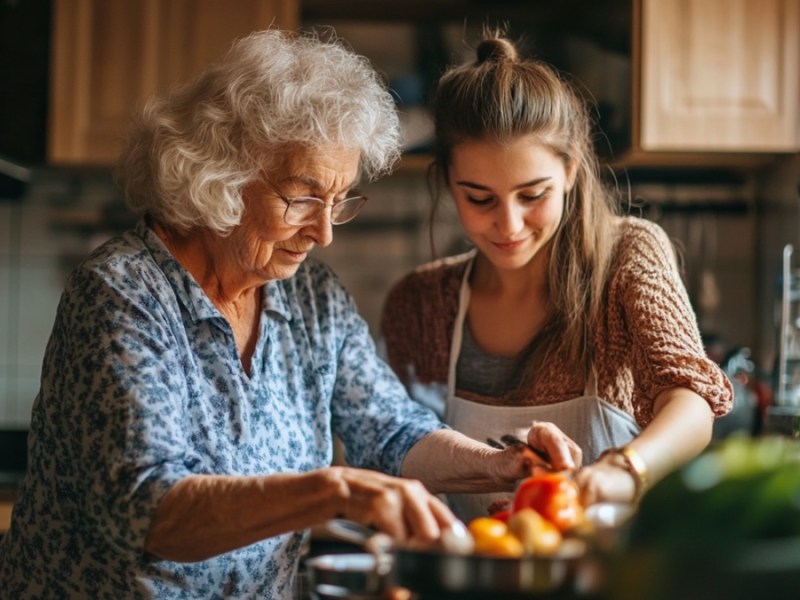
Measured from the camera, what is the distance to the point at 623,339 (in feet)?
4.94

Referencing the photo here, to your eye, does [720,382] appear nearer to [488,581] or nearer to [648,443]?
[648,443]

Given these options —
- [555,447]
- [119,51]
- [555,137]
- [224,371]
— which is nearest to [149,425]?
[224,371]

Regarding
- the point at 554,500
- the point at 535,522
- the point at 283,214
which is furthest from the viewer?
the point at 283,214

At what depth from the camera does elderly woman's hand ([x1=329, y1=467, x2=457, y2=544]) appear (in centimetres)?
93

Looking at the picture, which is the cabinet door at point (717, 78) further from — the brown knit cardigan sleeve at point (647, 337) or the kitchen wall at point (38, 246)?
the kitchen wall at point (38, 246)

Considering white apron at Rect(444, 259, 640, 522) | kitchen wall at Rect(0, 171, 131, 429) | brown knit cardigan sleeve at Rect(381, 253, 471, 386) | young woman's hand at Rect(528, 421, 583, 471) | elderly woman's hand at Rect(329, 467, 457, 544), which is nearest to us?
elderly woman's hand at Rect(329, 467, 457, 544)

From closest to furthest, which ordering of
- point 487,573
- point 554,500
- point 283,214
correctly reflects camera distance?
point 487,573 < point 554,500 < point 283,214

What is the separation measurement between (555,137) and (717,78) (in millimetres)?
1154

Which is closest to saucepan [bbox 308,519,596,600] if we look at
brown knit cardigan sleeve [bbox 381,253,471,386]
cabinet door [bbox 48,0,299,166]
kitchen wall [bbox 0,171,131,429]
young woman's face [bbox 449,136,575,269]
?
young woman's face [bbox 449,136,575,269]

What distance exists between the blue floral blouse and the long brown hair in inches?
10.7

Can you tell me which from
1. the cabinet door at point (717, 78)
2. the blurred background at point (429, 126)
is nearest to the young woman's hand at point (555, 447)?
the blurred background at point (429, 126)

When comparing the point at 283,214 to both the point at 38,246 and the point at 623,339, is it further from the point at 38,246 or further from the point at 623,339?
the point at 38,246

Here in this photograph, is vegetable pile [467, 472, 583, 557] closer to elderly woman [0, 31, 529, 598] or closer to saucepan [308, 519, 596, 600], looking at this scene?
saucepan [308, 519, 596, 600]

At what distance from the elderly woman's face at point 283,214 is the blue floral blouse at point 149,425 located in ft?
Answer: 0.29
